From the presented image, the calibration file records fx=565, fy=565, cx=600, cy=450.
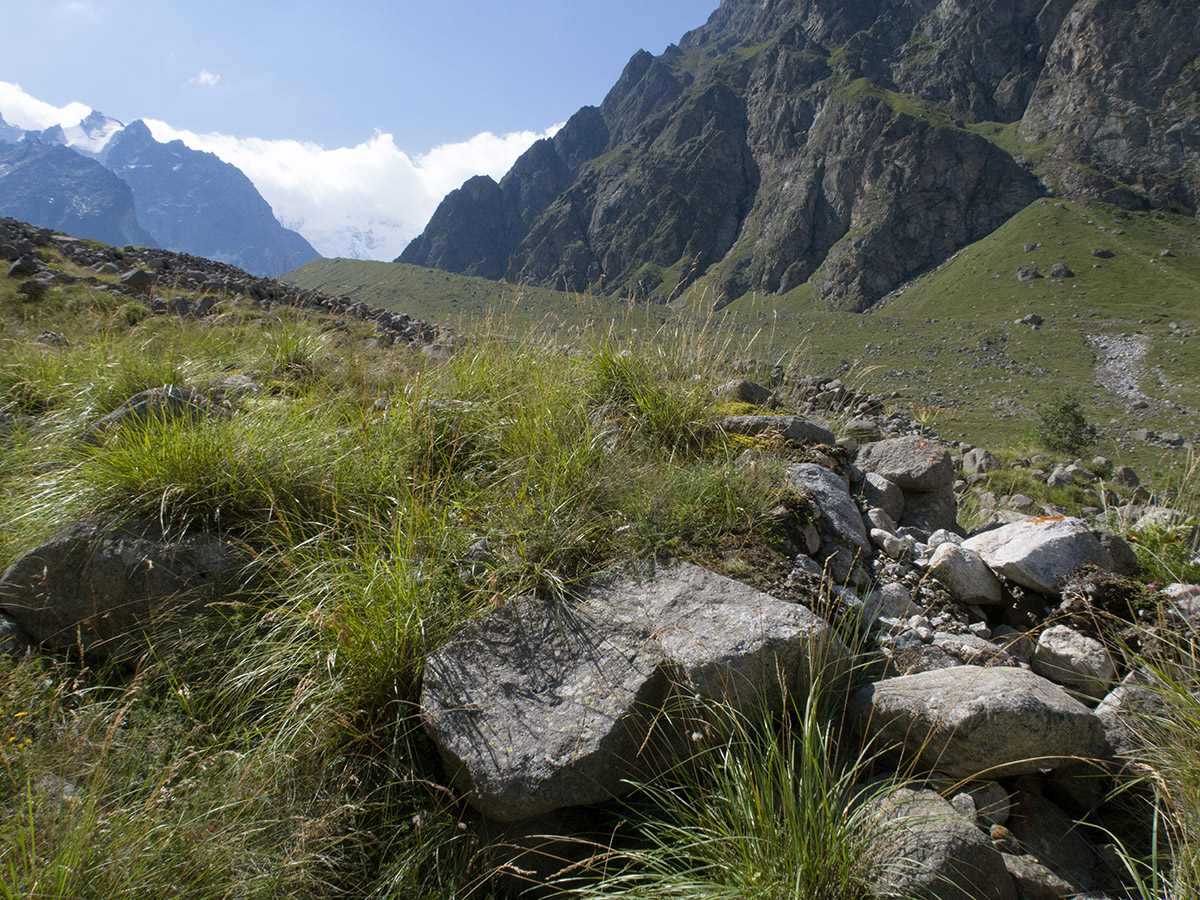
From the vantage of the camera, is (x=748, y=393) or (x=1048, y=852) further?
(x=748, y=393)

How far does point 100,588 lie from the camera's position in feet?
9.91

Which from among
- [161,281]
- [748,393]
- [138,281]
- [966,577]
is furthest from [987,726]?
[161,281]

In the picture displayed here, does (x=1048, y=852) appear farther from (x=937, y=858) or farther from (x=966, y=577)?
(x=966, y=577)

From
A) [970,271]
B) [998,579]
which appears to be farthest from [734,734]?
[970,271]

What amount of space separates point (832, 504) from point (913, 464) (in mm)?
1718

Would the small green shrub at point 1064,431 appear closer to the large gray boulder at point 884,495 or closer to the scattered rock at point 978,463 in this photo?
the scattered rock at point 978,463

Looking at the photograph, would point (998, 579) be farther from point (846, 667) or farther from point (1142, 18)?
point (1142, 18)

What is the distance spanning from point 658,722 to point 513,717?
2.13 ft

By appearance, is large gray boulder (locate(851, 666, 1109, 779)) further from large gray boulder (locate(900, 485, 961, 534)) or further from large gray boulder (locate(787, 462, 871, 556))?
large gray boulder (locate(900, 485, 961, 534))

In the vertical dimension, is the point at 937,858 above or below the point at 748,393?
below

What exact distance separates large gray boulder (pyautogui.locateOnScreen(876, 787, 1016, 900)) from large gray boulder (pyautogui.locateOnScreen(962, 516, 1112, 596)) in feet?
6.83

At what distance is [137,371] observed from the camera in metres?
4.73

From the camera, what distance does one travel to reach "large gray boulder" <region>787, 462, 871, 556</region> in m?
3.85

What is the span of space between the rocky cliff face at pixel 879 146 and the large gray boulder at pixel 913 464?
96007mm
